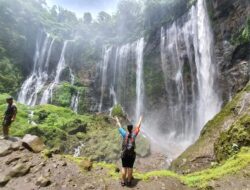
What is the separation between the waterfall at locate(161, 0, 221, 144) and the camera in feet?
88.6

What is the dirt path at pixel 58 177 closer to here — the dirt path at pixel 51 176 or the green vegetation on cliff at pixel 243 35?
the dirt path at pixel 51 176

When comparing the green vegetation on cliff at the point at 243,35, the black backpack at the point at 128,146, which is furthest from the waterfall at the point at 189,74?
the black backpack at the point at 128,146

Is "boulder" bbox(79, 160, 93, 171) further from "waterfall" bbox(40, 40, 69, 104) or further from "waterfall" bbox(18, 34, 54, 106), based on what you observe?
"waterfall" bbox(18, 34, 54, 106)

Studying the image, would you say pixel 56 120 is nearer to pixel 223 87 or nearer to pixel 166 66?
pixel 166 66

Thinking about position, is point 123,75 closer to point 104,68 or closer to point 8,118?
point 104,68

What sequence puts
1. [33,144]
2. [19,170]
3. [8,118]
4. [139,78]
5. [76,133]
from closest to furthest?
[19,170] < [33,144] < [8,118] < [76,133] < [139,78]

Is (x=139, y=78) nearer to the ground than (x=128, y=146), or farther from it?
farther from it

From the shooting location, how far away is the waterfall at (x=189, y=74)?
88.6 ft

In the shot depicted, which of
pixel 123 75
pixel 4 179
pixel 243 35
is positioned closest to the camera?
pixel 4 179

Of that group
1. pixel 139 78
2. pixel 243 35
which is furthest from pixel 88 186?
pixel 139 78

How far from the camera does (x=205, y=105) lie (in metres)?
27.0

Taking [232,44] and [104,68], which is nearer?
[232,44]

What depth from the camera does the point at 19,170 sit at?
30.3ft

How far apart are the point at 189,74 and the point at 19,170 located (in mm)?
23306
